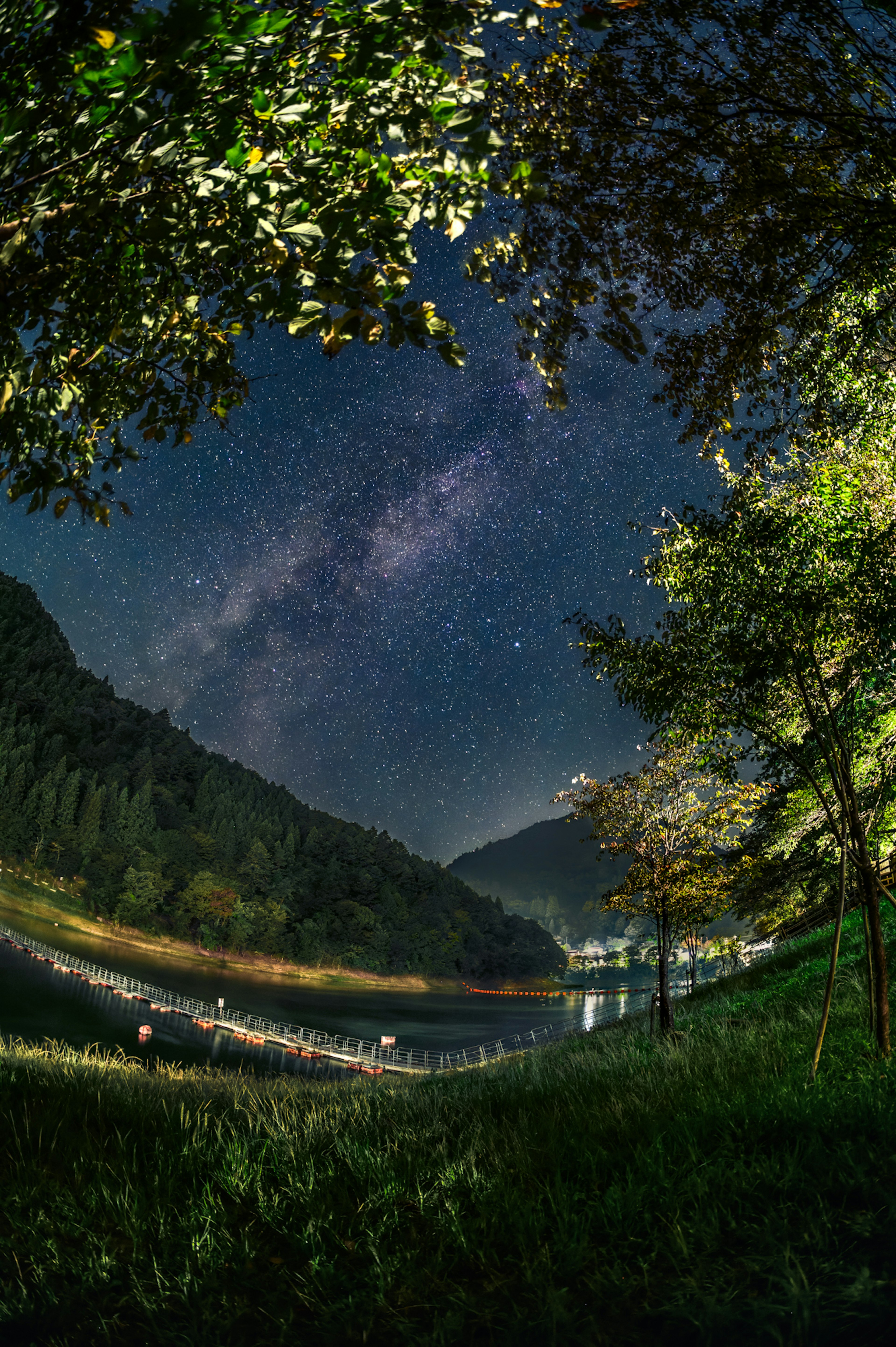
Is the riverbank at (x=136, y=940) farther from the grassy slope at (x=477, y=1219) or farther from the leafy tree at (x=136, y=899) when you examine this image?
the grassy slope at (x=477, y=1219)

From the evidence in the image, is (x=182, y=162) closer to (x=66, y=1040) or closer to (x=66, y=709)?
(x=66, y=1040)

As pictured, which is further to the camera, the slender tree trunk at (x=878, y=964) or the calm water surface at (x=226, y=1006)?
the calm water surface at (x=226, y=1006)

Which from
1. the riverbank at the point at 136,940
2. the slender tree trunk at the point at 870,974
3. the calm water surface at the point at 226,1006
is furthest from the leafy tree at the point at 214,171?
the riverbank at the point at 136,940

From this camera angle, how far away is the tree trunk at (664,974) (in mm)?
14031

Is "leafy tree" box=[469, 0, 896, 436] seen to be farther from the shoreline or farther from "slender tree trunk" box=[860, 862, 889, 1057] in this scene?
the shoreline

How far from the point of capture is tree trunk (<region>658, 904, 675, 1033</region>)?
1403cm

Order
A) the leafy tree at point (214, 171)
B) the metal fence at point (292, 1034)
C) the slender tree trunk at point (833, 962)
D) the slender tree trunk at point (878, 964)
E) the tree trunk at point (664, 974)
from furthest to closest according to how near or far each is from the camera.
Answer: the metal fence at point (292, 1034)
the tree trunk at point (664, 974)
the slender tree trunk at point (878, 964)
the slender tree trunk at point (833, 962)
the leafy tree at point (214, 171)

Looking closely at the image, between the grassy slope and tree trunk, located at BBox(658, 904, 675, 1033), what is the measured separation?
977cm

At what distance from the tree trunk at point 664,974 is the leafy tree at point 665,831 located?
35 mm

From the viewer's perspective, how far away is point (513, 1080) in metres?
7.48

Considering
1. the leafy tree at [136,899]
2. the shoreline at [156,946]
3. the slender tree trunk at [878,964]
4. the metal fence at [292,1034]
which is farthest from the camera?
the shoreline at [156,946]

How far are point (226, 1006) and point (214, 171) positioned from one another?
222 ft

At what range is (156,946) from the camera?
286ft

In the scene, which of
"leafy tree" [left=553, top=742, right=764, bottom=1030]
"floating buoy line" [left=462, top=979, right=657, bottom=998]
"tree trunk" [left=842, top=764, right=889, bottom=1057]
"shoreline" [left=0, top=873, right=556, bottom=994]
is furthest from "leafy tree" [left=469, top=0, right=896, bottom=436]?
"floating buoy line" [left=462, top=979, right=657, bottom=998]
